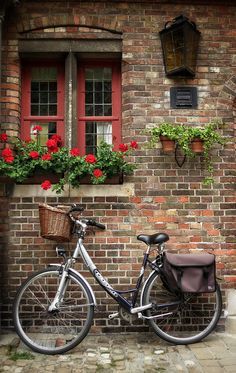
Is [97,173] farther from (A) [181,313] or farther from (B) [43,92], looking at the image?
(A) [181,313]

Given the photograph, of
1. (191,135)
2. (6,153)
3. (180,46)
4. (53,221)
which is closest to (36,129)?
(6,153)

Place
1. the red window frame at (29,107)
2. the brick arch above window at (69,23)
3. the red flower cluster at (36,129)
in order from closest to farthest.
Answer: the red flower cluster at (36,129) < the brick arch above window at (69,23) < the red window frame at (29,107)

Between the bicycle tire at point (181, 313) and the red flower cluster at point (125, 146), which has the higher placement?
the red flower cluster at point (125, 146)

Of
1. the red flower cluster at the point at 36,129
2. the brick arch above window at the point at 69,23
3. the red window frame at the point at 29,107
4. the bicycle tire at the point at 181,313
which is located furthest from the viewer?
the red window frame at the point at 29,107

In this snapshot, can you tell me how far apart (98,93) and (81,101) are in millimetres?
241

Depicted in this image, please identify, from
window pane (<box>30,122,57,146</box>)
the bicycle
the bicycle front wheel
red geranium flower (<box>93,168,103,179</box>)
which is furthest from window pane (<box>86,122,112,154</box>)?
the bicycle front wheel

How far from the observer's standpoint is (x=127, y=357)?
435 cm

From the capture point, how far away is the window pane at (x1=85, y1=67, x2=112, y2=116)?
565 cm

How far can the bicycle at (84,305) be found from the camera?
4.62 metres

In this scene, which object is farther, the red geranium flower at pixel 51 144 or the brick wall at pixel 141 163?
the brick wall at pixel 141 163

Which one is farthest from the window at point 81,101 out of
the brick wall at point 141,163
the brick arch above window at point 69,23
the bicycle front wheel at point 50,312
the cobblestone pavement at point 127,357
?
the cobblestone pavement at point 127,357

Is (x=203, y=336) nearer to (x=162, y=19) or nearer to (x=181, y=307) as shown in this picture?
(x=181, y=307)

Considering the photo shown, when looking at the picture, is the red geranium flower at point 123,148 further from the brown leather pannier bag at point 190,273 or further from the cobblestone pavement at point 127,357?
the cobblestone pavement at point 127,357

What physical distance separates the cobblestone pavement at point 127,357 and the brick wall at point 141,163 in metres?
0.46
